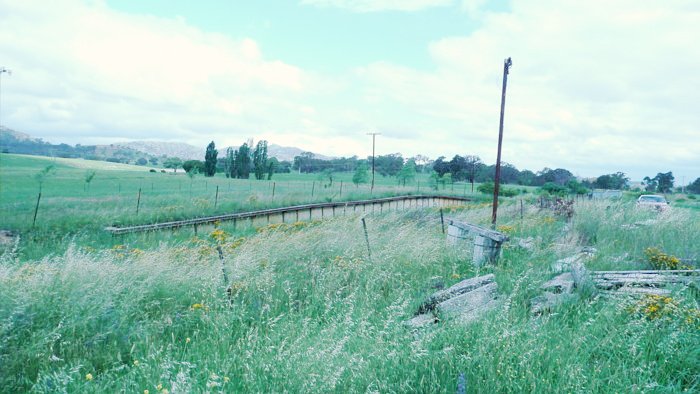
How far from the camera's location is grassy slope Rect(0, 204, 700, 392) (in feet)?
11.7

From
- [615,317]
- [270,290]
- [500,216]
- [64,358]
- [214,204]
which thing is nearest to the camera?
[64,358]

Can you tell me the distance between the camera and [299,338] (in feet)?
13.0

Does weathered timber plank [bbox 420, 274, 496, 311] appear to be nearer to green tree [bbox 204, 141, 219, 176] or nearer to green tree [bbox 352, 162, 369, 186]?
green tree [bbox 352, 162, 369, 186]

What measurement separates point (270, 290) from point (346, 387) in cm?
287

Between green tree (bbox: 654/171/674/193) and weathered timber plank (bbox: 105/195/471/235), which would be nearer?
weathered timber plank (bbox: 105/195/471/235)

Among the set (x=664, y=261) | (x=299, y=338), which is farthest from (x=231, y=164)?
(x=299, y=338)

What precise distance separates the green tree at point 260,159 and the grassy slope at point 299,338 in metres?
78.2

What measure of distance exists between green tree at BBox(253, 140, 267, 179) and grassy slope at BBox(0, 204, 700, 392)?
7818 cm

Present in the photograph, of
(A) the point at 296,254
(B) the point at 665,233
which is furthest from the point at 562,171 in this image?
(A) the point at 296,254

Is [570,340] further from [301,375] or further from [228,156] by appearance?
[228,156]

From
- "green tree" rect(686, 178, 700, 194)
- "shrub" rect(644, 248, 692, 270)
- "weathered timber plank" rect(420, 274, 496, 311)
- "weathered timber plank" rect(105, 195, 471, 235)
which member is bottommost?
"weathered timber plank" rect(105, 195, 471, 235)

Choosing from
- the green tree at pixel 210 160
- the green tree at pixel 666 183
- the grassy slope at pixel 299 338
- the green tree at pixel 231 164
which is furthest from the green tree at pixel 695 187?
the grassy slope at pixel 299 338

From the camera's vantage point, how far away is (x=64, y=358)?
4.21m

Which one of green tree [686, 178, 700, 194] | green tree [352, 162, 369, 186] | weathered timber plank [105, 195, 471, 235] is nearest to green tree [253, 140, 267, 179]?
green tree [352, 162, 369, 186]
